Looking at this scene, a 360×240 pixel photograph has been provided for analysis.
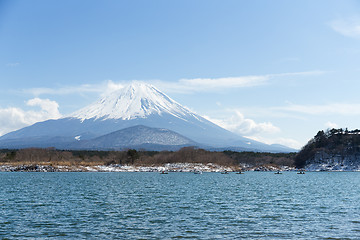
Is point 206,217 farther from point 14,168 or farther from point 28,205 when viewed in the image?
point 14,168

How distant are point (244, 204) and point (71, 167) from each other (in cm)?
14490

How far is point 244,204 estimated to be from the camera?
50188 mm

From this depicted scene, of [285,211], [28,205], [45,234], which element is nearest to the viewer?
[45,234]

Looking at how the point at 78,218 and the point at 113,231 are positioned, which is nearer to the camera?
the point at 113,231

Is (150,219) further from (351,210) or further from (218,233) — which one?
(351,210)

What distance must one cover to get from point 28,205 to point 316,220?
3350 centimetres

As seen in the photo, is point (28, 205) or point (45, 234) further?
point (28, 205)

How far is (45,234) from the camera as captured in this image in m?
30.2

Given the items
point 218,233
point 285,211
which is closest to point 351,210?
point 285,211

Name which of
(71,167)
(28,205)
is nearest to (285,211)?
(28,205)

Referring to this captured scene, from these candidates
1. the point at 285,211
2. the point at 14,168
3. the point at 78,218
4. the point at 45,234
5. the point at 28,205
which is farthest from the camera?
the point at 14,168

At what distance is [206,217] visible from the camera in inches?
1537

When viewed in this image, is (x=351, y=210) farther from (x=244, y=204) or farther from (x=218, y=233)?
(x=218, y=233)

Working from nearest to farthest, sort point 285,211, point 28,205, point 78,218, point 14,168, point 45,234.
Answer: point 45,234
point 78,218
point 285,211
point 28,205
point 14,168
